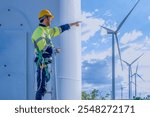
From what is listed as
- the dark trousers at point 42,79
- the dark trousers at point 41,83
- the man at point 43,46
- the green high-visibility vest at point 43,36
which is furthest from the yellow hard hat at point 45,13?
the dark trousers at point 41,83

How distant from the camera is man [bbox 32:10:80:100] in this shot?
6.68m

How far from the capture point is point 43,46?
671 cm

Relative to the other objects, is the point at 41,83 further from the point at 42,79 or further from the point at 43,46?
the point at 43,46

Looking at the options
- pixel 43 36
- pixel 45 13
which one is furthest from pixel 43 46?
pixel 45 13

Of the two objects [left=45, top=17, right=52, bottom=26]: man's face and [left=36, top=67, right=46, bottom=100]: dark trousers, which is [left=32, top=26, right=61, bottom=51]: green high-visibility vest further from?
[left=36, top=67, right=46, bottom=100]: dark trousers

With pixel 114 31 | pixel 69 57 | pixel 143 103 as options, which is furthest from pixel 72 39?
pixel 114 31

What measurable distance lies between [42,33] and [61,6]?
2.69 ft

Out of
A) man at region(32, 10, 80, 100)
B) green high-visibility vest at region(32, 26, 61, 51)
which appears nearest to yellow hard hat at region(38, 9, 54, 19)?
man at region(32, 10, 80, 100)

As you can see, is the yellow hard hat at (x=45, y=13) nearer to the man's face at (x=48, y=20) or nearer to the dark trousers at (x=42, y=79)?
the man's face at (x=48, y=20)

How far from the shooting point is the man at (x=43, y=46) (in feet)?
21.9

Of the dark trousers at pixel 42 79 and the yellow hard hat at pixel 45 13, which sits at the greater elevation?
the yellow hard hat at pixel 45 13

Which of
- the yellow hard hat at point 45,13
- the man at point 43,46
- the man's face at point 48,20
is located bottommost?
the man at point 43,46

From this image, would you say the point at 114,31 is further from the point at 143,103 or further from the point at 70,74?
the point at 143,103

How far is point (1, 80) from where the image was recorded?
7.67 meters
